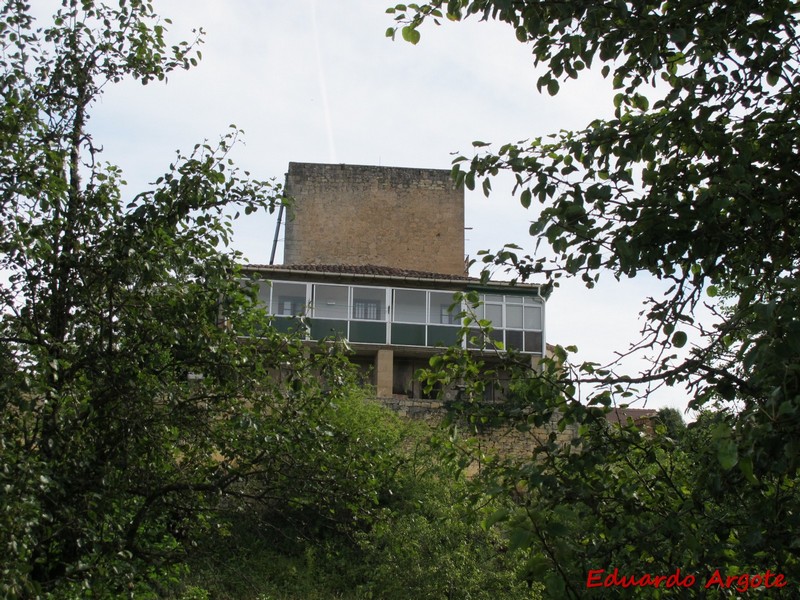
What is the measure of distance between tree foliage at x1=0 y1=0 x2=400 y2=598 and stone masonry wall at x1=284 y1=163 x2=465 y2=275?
28313 millimetres

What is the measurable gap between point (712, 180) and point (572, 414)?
4.92ft

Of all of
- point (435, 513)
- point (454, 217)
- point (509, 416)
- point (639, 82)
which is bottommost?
point (435, 513)

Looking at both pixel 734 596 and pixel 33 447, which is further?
pixel 33 447

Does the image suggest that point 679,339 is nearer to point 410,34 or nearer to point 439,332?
point 410,34

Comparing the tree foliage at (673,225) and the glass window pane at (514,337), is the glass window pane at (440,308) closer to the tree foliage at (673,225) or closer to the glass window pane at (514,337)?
the glass window pane at (514,337)

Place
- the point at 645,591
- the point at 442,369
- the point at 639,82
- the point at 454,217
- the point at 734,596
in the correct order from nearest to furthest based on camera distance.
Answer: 1. the point at 645,591
2. the point at 734,596
3. the point at 639,82
4. the point at 442,369
5. the point at 454,217

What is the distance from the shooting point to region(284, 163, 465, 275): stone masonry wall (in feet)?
123

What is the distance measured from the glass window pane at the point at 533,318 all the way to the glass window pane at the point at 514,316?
239 mm

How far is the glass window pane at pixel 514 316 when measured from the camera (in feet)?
107

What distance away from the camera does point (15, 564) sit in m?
5.50

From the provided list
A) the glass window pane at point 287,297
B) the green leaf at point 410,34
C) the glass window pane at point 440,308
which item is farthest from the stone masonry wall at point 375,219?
the green leaf at point 410,34

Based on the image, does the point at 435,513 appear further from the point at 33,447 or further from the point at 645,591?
the point at 645,591

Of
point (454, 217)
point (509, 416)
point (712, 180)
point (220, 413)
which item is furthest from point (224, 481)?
point (454, 217)

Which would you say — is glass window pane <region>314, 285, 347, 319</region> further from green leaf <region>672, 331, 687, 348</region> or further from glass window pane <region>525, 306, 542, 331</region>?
green leaf <region>672, 331, 687, 348</region>
